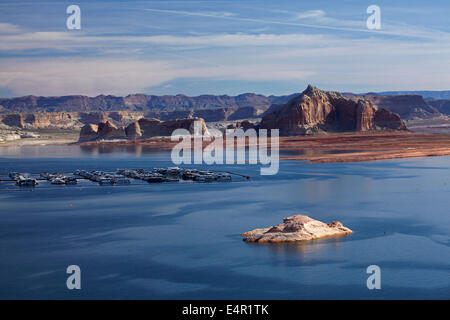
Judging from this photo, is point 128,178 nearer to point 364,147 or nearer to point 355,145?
point 364,147

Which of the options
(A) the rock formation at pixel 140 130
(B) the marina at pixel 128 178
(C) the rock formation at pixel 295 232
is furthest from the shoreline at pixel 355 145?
(C) the rock formation at pixel 295 232

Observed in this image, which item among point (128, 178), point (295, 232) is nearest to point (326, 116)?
point (128, 178)

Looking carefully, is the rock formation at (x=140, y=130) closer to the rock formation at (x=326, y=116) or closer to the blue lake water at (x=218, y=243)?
the rock formation at (x=326, y=116)

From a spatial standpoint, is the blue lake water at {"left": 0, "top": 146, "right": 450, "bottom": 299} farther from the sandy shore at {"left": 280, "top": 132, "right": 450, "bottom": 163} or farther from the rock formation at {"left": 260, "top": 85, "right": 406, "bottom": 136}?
the rock formation at {"left": 260, "top": 85, "right": 406, "bottom": 136}

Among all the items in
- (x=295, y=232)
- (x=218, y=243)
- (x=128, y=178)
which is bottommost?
(x=128, y=178)

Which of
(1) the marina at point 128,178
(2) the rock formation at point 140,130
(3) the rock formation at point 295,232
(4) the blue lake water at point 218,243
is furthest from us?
(2) the rock formation at point 140,130
